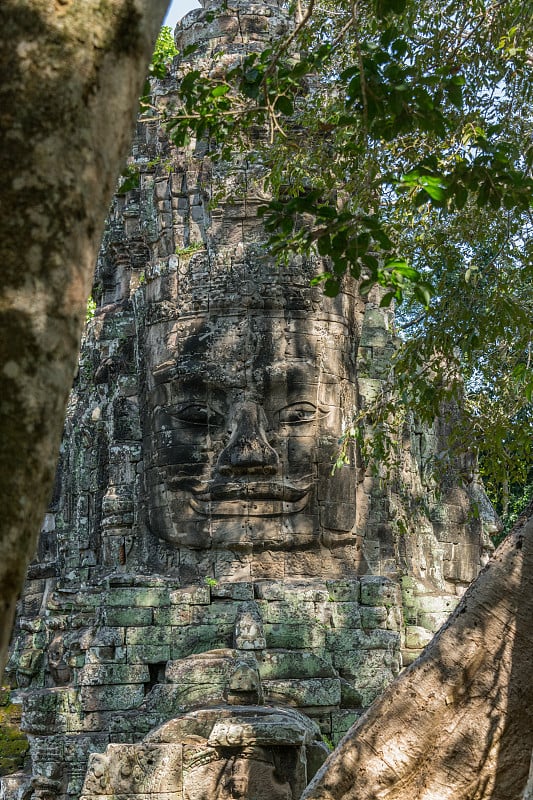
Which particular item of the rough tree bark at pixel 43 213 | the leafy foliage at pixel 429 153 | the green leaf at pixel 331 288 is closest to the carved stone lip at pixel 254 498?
the leafy foliage at pixel 429 153

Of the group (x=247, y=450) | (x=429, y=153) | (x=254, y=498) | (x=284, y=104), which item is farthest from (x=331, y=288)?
(x=254, y=498)

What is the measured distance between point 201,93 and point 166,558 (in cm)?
646

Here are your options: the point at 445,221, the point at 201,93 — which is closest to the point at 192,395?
the point at 445,221

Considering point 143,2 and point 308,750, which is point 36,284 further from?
point 308,750

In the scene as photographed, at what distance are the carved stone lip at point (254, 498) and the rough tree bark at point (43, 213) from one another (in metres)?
9.87

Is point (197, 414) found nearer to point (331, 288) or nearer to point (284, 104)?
point (284, 104)

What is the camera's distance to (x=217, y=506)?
1262cm

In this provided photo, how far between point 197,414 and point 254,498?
3.78 ft

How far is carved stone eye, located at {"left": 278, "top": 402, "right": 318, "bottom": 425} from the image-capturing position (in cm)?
1279

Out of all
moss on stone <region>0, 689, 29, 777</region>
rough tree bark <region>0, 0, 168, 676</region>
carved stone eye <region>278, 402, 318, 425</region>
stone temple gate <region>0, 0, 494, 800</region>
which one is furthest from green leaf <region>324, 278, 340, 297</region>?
moss on stone <region>0, 689, 29, 777</region>

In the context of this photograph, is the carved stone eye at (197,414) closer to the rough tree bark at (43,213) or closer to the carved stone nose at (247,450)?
the carved stone nose at (247,450)

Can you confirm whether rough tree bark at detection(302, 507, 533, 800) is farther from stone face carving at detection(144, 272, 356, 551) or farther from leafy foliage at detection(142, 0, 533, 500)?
stone face carving at detection(144, 272, 356, 551)

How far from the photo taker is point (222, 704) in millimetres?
10320

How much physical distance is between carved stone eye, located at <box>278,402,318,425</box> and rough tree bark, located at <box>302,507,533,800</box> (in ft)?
22.4
